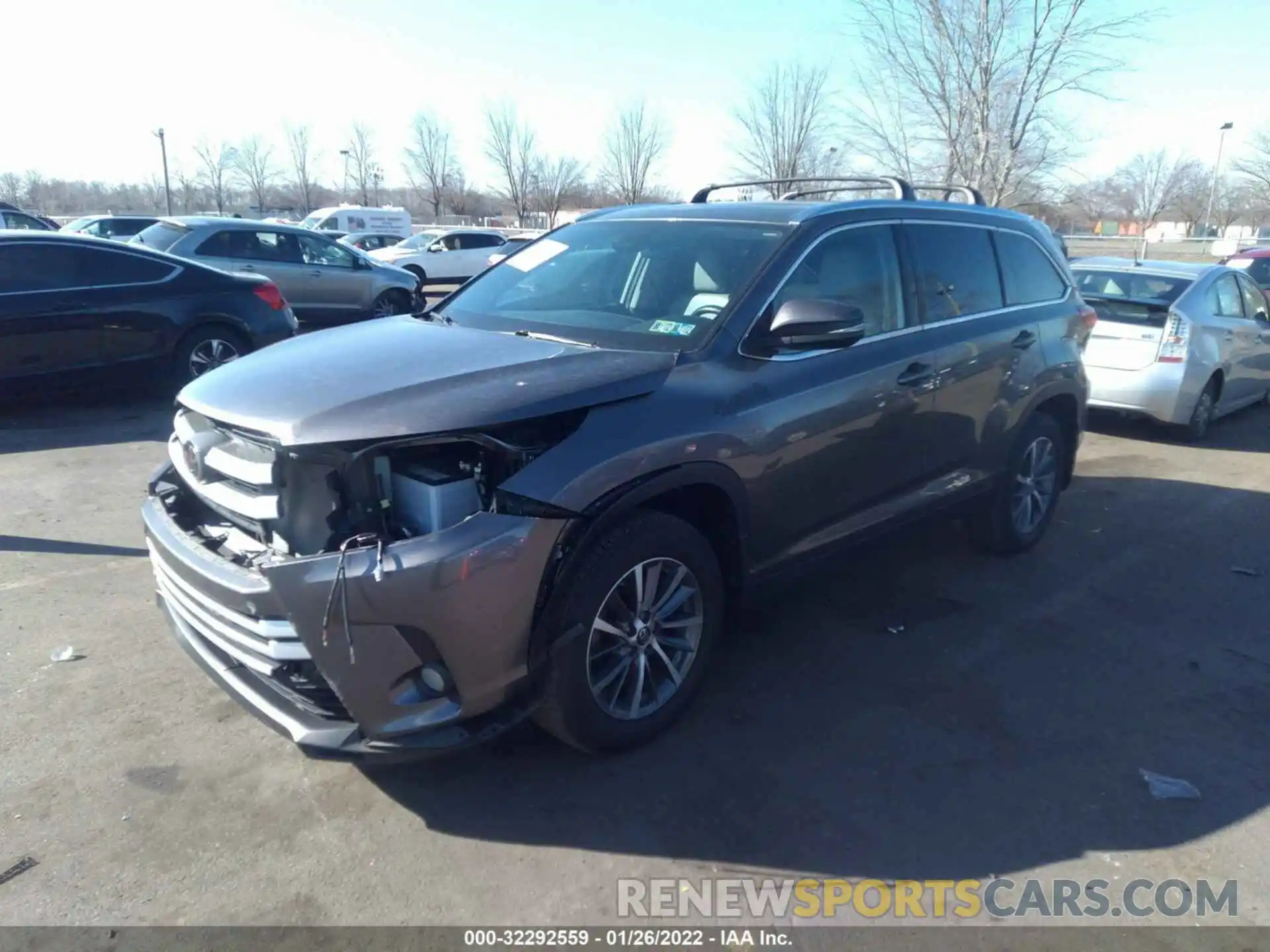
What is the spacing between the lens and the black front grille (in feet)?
9.36

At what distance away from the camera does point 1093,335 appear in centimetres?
881

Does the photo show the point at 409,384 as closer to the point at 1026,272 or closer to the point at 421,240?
the point at 1026,272

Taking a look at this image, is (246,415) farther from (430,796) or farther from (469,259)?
(469,259)

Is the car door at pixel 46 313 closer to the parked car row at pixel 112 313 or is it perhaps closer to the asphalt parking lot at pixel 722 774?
the parked car row at pixel 112 313

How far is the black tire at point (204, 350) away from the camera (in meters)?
8.91

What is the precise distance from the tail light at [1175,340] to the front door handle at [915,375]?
514 centimetres

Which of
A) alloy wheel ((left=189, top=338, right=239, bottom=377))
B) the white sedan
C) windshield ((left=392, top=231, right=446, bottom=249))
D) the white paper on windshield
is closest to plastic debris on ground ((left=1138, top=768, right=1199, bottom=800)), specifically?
the white paper on windshield

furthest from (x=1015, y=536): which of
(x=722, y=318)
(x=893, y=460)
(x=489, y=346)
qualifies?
(x=489, y=346)

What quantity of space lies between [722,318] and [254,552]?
6.27ft

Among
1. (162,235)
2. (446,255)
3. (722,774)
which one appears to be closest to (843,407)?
(722,774)

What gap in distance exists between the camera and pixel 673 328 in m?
3.78

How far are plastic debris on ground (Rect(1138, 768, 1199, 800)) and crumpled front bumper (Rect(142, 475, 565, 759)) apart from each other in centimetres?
226

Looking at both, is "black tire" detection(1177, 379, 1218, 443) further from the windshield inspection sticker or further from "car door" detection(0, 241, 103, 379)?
"car door" detection(0, 241, 103, 379)

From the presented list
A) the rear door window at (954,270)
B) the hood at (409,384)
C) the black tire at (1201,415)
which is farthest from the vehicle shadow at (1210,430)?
the hood at (409,384)
